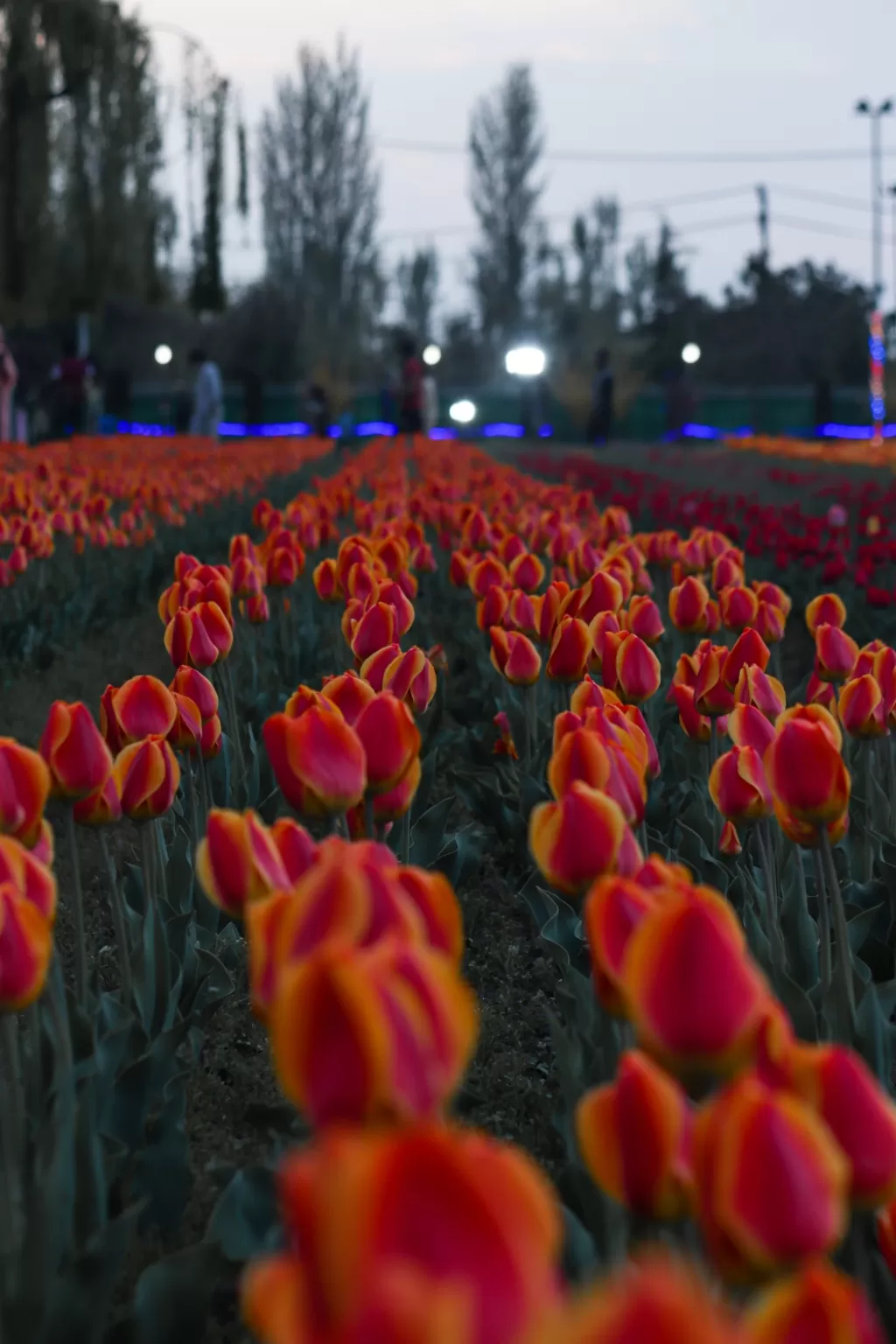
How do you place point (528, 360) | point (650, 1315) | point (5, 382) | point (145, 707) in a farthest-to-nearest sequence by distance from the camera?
point (528, 360)
point (5, 382)
point (145, 707)
point (650, 1315)

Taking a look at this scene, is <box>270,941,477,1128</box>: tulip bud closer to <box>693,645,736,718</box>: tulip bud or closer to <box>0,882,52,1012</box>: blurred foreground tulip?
<box>0,882,52,1012</box>: blurred foreground tulip

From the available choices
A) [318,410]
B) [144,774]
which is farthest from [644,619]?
[318,410]

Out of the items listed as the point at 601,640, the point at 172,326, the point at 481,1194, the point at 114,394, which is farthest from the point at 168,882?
the point at 172,326

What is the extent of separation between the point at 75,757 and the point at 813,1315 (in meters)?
1.11

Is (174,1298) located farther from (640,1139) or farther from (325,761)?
(640,1139)

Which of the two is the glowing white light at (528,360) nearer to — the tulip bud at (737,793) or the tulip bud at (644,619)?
the tulip bud at (644,619)

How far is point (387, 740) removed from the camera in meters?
1.43

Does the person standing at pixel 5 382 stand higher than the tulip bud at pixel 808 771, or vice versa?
the person standing at pixel 5 382

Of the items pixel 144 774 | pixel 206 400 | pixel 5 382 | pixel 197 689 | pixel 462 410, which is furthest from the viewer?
pixel 462 410

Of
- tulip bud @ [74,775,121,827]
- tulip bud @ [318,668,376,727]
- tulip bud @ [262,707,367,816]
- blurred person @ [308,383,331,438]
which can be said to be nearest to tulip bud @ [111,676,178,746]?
tulip bud @ [74,775,121,827]

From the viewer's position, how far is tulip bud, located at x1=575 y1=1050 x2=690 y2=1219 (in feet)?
2.84

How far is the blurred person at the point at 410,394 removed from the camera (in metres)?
19.4

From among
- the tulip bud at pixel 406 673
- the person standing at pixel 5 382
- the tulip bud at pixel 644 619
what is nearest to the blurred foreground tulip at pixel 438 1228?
the tulip bud at pixel 406 673

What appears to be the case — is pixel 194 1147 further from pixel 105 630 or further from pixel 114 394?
pixel 114 394
